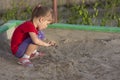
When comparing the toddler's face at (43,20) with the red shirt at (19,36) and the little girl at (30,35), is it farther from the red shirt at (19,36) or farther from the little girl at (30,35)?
the red shirt at (19,36)

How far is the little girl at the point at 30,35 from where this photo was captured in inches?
180

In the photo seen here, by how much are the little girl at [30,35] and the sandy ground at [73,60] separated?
13 cm

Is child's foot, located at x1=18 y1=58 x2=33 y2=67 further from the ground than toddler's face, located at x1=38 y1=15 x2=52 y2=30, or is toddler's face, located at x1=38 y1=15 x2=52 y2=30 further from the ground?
toddler's face, located at x1=38 y1=15 x2=52 y2=30

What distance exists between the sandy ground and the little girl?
0.42 ft

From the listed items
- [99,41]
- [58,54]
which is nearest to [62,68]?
[58,54]

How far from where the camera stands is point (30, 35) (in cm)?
458

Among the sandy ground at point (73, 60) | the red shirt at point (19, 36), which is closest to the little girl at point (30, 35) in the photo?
the red shirt at point (19, 36)

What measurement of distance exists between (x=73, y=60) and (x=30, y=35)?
55cm

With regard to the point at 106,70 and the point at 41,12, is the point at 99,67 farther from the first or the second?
the point at 41,12

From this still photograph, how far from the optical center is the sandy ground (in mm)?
4336

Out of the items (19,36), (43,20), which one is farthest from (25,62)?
(43,20)

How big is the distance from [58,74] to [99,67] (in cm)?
46

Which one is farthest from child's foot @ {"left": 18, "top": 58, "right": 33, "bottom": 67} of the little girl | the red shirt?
the red shirt

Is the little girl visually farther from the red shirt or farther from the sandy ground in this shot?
the sandy ground
